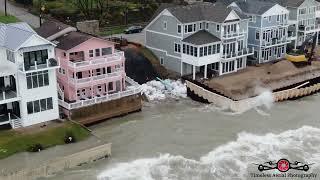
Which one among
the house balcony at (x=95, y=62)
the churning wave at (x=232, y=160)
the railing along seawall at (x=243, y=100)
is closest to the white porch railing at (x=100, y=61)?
the house balcony at (x=95, y=62)

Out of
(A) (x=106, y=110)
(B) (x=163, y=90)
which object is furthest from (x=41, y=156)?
(B) (x=163, y=90)

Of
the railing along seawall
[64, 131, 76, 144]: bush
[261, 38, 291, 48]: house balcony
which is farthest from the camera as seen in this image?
[261, 38, 291, 48]: house balcony

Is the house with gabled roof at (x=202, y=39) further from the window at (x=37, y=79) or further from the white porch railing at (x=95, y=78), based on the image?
the window at (x=37, y=79)

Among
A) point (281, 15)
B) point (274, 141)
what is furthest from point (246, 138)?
point (281, 15)

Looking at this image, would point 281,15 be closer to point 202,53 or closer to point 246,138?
point 202,53

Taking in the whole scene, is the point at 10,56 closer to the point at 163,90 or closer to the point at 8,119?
the point at 8,119

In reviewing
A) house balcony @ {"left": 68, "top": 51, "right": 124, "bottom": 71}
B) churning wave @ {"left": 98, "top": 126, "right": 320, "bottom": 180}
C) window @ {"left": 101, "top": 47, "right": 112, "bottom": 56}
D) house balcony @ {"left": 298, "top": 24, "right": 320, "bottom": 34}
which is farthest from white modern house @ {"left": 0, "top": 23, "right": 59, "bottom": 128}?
house balcony @ {"left": 298, "top": 24, "right": 320, "bottom": 34}

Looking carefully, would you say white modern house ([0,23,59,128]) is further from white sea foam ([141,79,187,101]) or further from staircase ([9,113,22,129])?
white sea foam ([141,79,187,101])

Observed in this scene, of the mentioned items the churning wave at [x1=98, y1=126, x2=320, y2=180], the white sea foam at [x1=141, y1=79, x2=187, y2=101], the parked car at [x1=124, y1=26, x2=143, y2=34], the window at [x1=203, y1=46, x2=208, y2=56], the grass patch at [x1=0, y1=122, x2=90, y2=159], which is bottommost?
the churning wave at [x1=98, y1=126, x2=320, y2=180]
